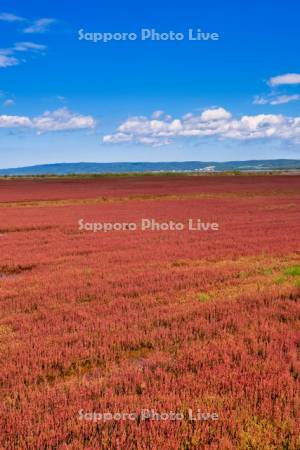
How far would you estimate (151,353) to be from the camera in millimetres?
6840

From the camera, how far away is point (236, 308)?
898 cm

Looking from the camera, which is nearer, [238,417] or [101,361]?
[238,417]

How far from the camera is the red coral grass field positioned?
4.65 metres

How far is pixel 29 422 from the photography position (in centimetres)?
478

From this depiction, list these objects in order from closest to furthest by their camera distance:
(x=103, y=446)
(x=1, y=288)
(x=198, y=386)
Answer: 1. (x=103, y=446)
2. (x=198, y=386)
3. (x=1, y=288)

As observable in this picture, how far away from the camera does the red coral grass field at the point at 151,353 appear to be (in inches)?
183


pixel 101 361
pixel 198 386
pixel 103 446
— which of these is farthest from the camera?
pixel 101 361

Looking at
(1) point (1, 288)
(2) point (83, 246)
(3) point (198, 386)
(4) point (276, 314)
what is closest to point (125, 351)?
(3) point (198, 386)

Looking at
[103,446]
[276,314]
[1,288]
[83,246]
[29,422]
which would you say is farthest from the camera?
[83,246]

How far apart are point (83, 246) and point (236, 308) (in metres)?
11.5

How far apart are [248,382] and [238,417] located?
2.72ft

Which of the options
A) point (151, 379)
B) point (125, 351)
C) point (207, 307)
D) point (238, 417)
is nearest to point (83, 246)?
point (207, 307)

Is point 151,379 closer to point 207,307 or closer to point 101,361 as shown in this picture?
Answer: point 101,361

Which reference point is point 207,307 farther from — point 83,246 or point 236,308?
point 83,246
